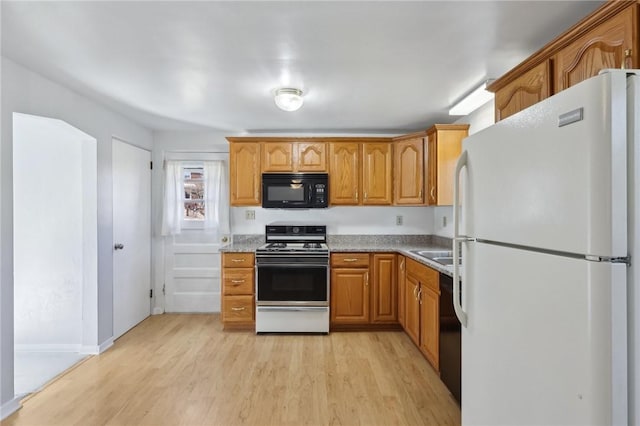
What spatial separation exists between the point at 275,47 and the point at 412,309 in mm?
2436

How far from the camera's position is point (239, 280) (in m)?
3.48

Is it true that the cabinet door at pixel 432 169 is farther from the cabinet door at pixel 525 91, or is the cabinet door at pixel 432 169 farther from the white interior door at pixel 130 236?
the white interior door at pixel 130 236

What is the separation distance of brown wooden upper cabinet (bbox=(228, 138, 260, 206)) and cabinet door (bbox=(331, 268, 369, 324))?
1.28 m

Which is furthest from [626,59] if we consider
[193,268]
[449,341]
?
[193,268]

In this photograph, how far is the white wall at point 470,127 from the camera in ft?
9.14

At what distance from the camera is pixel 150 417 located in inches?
79.1

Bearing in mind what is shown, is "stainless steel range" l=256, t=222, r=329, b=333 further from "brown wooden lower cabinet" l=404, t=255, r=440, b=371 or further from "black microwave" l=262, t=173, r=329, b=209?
"brown wooden lower cabinet" l=404, t=255, r=440, b=371

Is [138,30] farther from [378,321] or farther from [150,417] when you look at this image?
[378,321]

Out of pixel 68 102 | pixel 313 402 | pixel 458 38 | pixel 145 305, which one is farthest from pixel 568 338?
pixel 145 305

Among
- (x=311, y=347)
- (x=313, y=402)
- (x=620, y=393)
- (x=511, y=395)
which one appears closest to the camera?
(x=620, y=393)

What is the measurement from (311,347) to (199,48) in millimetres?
2622

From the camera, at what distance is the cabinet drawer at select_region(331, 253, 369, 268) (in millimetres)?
3477

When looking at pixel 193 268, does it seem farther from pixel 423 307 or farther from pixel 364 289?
pixel 423 307

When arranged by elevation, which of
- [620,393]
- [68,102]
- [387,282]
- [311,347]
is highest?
[68,102]
